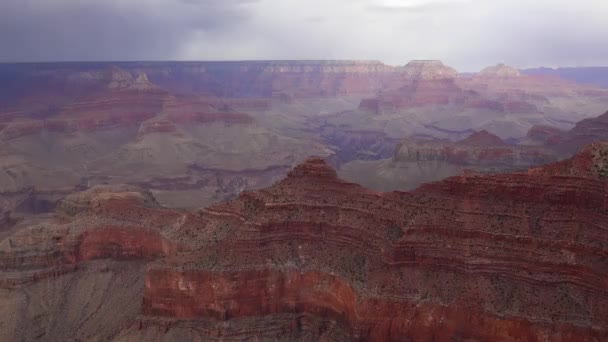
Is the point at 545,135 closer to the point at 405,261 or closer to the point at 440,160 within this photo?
the point at 440,160

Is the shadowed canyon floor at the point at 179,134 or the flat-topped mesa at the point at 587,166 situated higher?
the flat-topped mesa at the point at 587,166

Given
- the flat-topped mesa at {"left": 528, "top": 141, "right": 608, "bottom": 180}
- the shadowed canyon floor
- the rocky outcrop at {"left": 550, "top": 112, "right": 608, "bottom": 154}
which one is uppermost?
the flat-topped mesa at {"left": 528, "top": 141, "right": 608, "bottom": 180}

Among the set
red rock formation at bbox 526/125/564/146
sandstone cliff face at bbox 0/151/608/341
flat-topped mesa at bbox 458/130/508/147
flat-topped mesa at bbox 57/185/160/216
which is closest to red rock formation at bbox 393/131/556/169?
flat-topped mesa at bbox 458/130/508/147

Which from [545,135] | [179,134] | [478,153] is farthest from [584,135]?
[179,134]

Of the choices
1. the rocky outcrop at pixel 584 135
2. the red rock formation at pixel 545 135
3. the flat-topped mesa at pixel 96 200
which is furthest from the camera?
the red rock formation at pixel 545 135

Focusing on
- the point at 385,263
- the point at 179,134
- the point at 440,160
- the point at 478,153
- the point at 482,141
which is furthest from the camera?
the point at 179,134

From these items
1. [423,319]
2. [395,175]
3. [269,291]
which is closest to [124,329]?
[269,291]

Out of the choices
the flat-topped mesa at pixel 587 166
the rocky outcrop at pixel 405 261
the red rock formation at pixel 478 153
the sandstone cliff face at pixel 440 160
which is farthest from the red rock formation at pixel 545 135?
the rocky outcrop at pixel 405 261

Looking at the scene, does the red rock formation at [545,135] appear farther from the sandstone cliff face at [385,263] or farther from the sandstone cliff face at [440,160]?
the sandstone cliff face at [385,263]

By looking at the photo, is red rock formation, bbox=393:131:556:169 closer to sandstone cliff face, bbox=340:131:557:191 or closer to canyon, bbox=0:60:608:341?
sandstone cliff face, bbox=340:131:557:191
